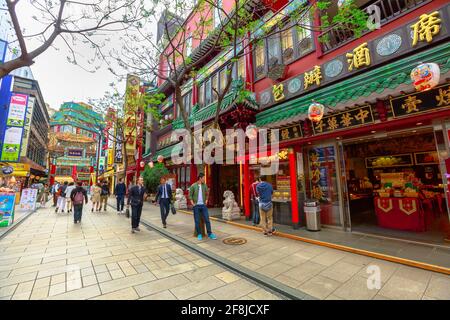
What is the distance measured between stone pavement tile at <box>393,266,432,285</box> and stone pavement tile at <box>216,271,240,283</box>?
306 cm

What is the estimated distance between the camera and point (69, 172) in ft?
152

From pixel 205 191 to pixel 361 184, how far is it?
31.7ft

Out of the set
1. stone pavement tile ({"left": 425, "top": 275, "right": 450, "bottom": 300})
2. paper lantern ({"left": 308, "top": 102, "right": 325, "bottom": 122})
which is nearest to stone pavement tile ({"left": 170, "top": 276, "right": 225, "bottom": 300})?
stone pavement tile ({"left": 425, "top": 275, "right": 450, "bottom": 300})

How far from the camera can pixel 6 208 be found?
27.5 feet

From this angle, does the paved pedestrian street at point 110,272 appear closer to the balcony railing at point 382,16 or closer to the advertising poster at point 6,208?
the advertising poster at point 6,208

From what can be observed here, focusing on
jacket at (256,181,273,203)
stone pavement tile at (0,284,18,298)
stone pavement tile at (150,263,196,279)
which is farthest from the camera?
jacket at (256,181,273,203)

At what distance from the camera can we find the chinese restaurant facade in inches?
200

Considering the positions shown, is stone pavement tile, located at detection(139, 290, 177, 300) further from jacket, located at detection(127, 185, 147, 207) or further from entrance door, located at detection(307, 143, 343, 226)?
entrance door, located at detection(307, 143, 343, 226)

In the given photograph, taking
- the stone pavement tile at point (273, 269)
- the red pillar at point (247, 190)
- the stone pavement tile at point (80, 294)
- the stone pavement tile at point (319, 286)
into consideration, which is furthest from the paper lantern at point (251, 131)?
the stone pavement tile at point (80, 294)

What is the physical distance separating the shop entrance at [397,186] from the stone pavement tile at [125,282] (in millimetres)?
6829

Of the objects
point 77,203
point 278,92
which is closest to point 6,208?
point 77,203

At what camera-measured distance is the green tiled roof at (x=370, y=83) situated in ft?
16.3

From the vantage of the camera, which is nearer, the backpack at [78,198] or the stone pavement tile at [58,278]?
the stone pavement tile at [58,278]
